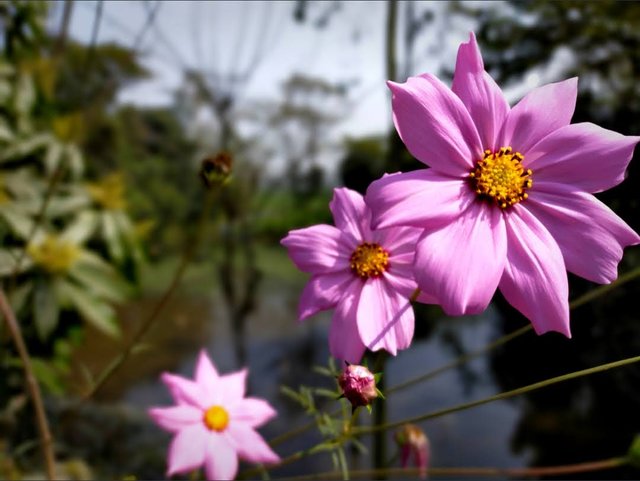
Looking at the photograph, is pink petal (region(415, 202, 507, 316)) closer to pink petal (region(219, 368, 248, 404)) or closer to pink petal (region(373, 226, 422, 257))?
pink petal (region(373, 226, 422, 257))

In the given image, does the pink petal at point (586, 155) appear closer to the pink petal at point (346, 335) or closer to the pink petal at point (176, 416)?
the pink petal at point (346, 335)

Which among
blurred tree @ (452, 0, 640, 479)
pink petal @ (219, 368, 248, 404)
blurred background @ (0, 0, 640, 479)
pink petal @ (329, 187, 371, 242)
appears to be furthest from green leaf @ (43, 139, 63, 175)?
pink petal @ (329, 187, 371, 242)

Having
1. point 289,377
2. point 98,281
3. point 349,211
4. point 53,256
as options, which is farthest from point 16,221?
point 289,377

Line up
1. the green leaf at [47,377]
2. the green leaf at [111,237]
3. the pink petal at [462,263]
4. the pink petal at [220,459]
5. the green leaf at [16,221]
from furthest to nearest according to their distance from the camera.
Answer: the green leaf at [111,237] < the green leaf at [47,377] < the green leaf at [16,221] < the pink petal at [220,459] < the pink petal at [462,263]

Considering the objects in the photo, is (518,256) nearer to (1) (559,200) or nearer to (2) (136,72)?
(1) (559,200)

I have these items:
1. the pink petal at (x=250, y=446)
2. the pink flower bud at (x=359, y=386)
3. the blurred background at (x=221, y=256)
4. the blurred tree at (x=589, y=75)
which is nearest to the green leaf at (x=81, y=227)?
the blurred background at (x=221, y=256)

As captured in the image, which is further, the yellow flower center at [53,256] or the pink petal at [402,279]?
the yellow flower center at [53,256]

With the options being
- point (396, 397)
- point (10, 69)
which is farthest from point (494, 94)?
point (396, 397)

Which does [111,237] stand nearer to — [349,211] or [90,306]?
[90,306]
